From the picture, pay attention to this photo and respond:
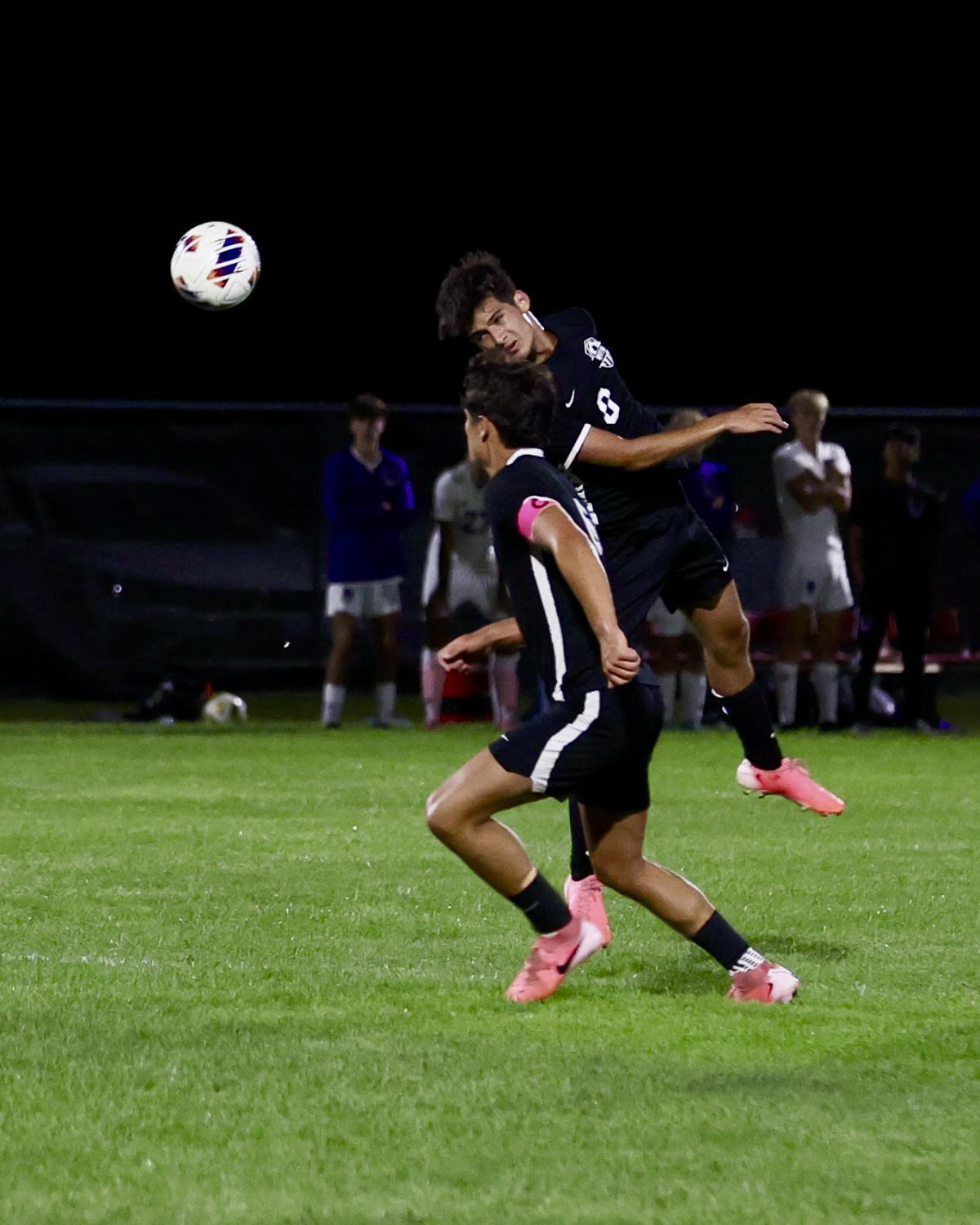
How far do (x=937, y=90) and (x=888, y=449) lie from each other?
1276 centimetres

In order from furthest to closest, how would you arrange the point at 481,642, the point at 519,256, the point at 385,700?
the point at 519,256 → the point at 385,700 → the point at 481,642

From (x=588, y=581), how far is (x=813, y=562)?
35.2ft

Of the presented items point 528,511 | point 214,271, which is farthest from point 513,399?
point 214,271

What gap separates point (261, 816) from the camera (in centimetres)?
1052

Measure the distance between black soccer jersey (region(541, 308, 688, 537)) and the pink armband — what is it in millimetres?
1161

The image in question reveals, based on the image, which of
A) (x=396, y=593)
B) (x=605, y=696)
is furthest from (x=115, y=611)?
(x=605, y=696)

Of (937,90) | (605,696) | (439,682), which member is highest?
(937,90)

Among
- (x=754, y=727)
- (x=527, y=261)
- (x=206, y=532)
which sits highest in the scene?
(x=527, y=261)

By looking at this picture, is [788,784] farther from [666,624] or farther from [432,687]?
[432,687]

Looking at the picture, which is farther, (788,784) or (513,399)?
(788,784)

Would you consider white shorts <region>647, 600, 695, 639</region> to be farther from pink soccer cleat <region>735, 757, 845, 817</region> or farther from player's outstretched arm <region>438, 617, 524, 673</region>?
player's outstretched arm <region>438, 617, 524, 673</region>

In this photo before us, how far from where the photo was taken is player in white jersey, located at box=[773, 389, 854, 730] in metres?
15.8

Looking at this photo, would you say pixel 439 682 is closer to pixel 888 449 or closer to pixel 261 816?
pixel 888 449

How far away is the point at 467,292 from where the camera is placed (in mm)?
6527
